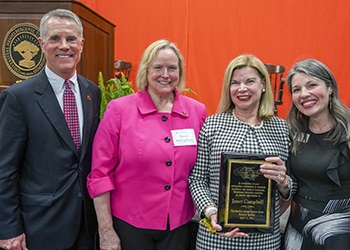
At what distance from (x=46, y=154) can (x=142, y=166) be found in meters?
0.43

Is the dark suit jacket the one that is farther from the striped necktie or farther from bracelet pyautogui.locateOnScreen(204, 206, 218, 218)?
bracelet pyautogui.locateOnScreen(204, 206, 218, 218)

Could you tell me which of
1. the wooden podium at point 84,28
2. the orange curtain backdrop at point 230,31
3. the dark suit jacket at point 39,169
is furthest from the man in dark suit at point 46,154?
the orange curtain backdrop at point 230,31

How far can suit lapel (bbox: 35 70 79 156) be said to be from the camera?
155cm

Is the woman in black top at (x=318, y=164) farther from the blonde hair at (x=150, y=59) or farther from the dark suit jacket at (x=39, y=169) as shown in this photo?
the dark suit jacket at (x=39, y=169)

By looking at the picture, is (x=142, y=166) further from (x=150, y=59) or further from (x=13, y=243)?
(x=13, y=243)

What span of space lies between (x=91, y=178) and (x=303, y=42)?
12.6 feet

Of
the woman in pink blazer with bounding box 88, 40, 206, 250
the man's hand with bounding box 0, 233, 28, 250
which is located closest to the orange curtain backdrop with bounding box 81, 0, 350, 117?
the woman in pink blazer with bounding box 88, 40, 206, 250

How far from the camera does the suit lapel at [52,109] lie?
1.55 m

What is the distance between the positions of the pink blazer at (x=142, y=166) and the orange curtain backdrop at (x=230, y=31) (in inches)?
127

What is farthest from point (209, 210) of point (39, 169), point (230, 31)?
point (230, 31)

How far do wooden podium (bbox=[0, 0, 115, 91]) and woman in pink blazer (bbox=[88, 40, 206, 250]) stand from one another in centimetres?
88

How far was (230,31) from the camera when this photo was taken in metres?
4.66

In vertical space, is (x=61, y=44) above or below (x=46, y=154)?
above

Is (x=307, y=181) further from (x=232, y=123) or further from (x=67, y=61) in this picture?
(x=67, y=61)
